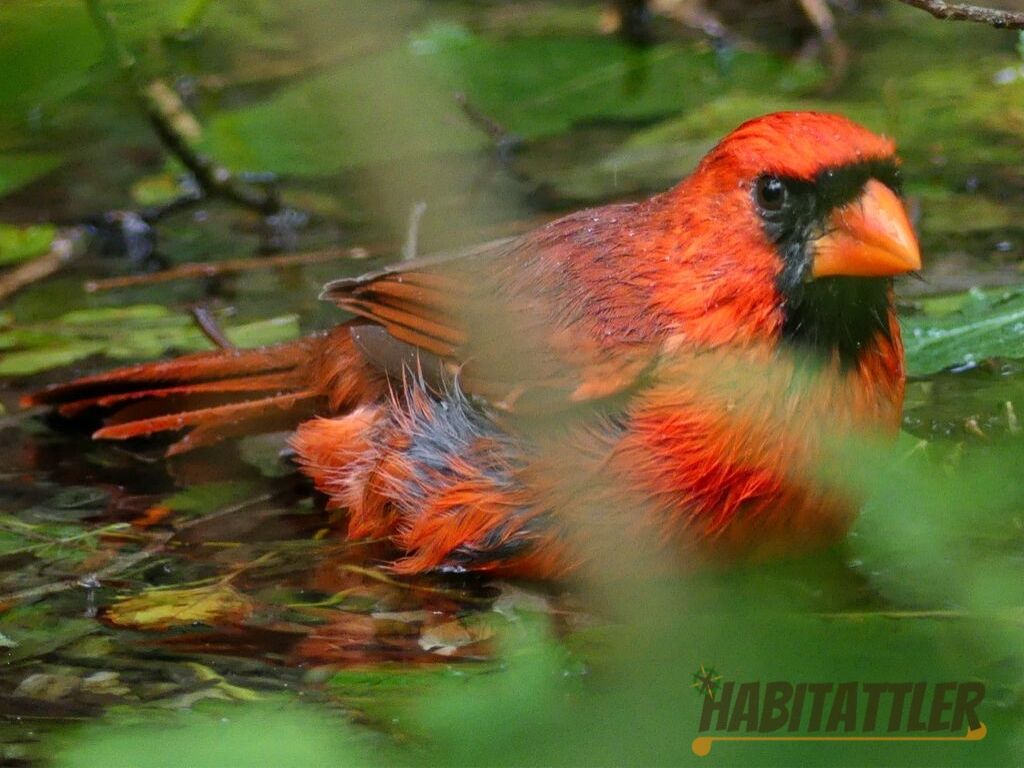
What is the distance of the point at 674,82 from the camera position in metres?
6.52

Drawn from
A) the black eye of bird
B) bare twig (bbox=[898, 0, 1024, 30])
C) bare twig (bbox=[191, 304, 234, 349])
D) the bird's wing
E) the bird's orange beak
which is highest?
bare twig (bbox=[898, 0, 1024, 30])

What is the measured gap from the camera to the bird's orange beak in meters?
2.66

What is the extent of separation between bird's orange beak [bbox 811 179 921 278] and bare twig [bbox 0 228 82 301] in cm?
319

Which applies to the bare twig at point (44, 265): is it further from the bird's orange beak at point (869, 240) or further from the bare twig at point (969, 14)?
the bare twig at point (969, 14)

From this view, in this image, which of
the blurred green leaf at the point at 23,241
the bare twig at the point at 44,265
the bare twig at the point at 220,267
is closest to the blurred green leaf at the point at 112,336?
the bare twig at the point at 220,267

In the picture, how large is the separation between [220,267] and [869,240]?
2959 millimetres

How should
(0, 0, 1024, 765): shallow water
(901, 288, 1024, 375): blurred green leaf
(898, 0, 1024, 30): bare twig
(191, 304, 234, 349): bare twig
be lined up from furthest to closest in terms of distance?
1. (191, 304, 234, 349): bare twig
2. (901, 288, 1024, 375): blurred green leaf
3. (898, 0, 1024, 30): bare twig
4. (0, 0, 1024, 765): shallow water

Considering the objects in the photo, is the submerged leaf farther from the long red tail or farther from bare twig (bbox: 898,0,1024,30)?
bare twig (bbox: 898,0,1024,30)

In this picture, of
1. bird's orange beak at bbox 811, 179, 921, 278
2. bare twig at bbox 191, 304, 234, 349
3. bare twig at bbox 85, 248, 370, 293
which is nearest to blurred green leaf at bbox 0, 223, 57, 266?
bare twig at bbox 85, 248, 370, 293

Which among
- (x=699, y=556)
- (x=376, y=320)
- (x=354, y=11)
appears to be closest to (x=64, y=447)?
(x=376, y=320)

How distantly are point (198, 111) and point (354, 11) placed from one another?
5.49 metres

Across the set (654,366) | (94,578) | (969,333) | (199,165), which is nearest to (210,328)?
(94,578)

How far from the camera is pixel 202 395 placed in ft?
12.9

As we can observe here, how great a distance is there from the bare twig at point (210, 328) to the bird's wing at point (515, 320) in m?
0.57
